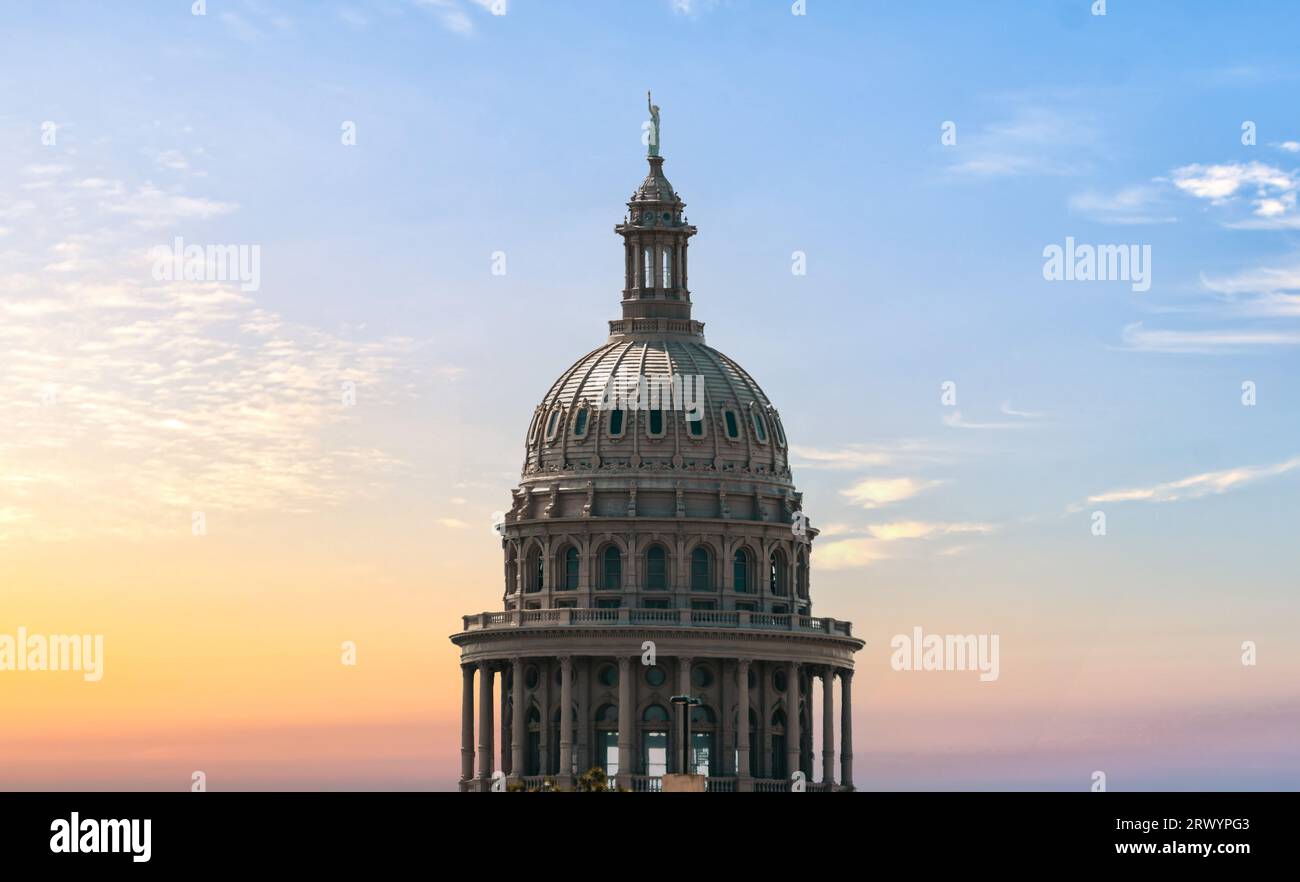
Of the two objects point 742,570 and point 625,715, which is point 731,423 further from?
point 625,715

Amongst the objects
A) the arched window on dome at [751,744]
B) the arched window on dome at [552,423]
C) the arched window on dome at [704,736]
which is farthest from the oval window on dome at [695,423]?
the arched window on dome at [704,736]

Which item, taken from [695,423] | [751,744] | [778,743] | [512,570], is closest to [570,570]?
[512,570]

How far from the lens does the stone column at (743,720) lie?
611 feet

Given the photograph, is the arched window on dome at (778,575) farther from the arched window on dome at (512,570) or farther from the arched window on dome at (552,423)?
the arched window on dome at (512,570)

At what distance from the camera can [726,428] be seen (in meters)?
194

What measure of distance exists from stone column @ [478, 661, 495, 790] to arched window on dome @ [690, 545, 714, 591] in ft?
38.5

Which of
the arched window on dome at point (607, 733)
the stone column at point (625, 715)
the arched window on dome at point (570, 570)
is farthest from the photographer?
the arched window on dome at point (570, 570)

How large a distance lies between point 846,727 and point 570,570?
55.3ft

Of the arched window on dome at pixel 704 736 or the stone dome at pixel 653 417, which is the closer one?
the arched window on dome at pixel 704 736

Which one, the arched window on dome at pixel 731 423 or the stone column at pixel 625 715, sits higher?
the arched window on dome at pixel 731 423

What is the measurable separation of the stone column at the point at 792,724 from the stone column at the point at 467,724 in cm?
1638
